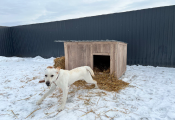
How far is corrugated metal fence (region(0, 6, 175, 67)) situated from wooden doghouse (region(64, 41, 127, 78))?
3.80 m

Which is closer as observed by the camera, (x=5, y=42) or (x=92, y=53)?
(x=92, y=53)

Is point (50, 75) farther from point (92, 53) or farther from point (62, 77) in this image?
point (92, 53)

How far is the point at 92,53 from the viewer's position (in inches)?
191

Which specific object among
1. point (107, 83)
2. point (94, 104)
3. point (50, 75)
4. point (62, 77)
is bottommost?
point (94, 104)

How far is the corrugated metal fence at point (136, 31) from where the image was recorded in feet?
24.3

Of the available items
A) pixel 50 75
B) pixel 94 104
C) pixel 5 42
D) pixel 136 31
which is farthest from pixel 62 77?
pixel 5 42

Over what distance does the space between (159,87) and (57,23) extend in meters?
10.4

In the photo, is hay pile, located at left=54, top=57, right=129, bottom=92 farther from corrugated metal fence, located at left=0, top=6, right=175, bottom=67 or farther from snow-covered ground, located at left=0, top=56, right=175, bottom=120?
corrugated metal fence, located at left=0, top=6, right=175, bottom=67

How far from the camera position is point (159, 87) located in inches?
158

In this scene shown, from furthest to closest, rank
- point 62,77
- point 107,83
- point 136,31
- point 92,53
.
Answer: point 136,31, point 92,53, point 107,83, point 62,77

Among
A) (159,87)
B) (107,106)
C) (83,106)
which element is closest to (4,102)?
(83,106)

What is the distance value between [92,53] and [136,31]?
4983mm

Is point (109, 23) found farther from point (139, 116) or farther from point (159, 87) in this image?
point (139, 116)

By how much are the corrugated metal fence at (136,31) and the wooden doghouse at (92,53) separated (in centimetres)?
380
